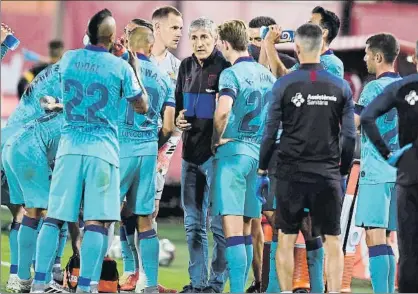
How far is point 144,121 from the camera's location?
9633mm

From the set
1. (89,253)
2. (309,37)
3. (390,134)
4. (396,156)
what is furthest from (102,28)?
(390,134)

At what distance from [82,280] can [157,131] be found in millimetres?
1387

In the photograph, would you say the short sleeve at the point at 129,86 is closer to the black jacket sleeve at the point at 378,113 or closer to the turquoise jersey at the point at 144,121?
the turquoise jersey at the point at 144,121

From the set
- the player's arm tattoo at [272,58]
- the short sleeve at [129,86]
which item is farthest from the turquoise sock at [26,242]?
the player's arm tattoo at [272,58]

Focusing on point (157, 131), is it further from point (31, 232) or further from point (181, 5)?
point (181, 5)

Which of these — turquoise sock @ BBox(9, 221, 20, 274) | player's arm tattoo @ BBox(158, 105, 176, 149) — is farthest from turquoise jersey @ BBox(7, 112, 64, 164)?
turquoise sock @ BBox(9, 221, 20, 274)

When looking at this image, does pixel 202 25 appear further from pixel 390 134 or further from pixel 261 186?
pixel 390 134

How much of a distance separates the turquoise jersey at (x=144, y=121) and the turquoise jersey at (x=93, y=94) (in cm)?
58

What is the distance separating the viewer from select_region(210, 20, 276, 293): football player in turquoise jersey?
9.51m

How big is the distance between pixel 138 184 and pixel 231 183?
662mm

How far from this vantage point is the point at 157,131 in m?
9.76

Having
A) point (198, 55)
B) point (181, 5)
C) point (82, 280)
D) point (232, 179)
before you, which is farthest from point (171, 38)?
point (181, 5)

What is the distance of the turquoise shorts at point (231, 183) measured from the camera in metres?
9.55

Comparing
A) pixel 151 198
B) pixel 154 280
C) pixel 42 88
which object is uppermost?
pixel 42 88
